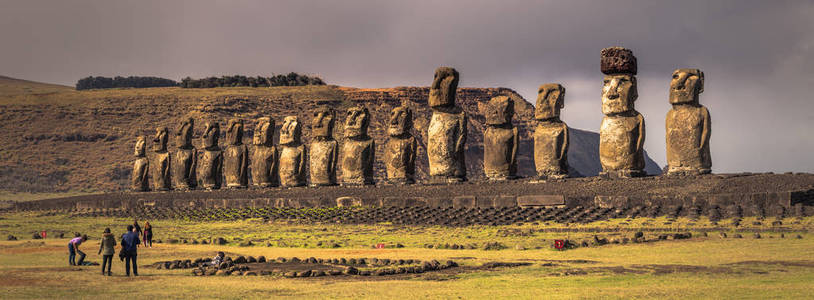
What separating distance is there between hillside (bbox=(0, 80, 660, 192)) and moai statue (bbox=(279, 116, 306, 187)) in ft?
133

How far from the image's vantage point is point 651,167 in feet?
328

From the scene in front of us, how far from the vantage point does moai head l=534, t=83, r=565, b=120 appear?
85.9 feet

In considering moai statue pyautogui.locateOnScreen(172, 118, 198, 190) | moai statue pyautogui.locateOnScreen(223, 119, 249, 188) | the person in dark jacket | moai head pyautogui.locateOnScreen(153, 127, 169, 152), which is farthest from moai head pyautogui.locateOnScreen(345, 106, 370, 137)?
the person in dark jacket

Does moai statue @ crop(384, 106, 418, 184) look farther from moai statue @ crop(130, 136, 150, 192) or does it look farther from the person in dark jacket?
moai statue @ crop(130, 136, 150, 192)

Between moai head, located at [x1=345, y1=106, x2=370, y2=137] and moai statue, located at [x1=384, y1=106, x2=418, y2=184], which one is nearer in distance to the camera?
moai statue, located at [x1=384, y1=106, x2=418, y2=184]

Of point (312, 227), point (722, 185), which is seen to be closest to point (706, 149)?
point (722, 185)

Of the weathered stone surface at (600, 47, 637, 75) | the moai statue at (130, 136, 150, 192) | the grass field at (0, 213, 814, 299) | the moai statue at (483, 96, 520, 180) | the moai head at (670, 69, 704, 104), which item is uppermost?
the weathered stone surface at (600, 47, 637, 75)

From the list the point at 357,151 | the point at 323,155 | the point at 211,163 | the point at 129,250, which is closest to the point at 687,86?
the point at 357,151

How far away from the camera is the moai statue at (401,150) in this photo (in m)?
30.2

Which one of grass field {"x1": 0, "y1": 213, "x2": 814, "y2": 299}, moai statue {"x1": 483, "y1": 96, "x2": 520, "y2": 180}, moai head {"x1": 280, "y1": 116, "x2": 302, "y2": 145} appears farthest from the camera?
moai head {"x1": 280, "y1": 116, "x2": 302, "y2": 145}

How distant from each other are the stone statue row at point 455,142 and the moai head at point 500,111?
0.03 m

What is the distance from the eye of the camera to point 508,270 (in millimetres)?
13547

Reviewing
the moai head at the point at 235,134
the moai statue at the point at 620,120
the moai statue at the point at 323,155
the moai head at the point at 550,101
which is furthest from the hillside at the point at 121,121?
the moai statue at the point at 620,120

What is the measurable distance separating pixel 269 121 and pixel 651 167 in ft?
237
